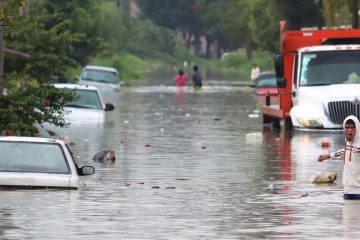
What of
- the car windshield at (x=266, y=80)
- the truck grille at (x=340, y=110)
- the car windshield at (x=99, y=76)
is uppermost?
the car windshield at (x=99, y=76)

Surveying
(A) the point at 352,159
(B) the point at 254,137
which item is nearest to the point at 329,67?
(B) the point at 254,137

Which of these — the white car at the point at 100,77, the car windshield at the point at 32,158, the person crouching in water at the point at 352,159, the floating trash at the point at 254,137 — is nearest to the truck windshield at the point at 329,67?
the floating trash at the point at 254,137

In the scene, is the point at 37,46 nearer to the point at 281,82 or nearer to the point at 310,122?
the point at 281,82

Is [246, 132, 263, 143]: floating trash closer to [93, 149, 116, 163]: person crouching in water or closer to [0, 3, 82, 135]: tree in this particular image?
[0, 3, 82, 135]: tree

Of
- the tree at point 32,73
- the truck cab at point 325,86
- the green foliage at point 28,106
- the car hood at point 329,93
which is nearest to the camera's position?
the green foliage at point 28,106

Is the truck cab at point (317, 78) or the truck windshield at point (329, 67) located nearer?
the truck cab at point (317, 78)

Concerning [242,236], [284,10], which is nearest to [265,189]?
[242,236]

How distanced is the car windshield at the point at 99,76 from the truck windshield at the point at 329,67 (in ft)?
113

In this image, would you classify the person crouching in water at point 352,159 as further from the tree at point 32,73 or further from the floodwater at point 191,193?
the tree at point 32,73

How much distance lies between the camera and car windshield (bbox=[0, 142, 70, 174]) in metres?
21.2

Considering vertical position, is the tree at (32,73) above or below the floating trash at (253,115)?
above

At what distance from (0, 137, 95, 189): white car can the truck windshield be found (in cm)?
1786

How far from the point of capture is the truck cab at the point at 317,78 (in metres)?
37.1

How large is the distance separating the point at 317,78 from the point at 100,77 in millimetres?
36928
